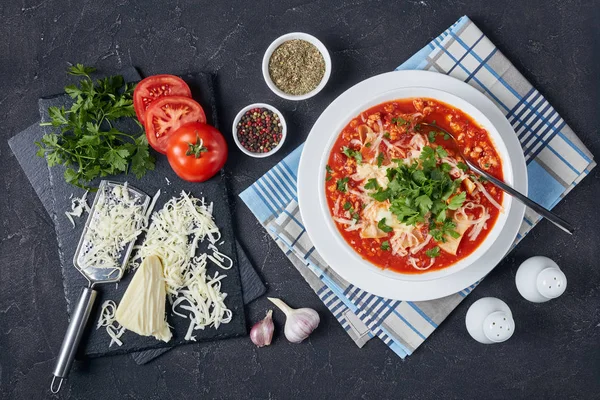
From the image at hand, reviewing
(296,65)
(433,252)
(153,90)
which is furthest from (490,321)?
(153,90)

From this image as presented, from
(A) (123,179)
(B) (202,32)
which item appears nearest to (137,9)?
(B) (202,32)

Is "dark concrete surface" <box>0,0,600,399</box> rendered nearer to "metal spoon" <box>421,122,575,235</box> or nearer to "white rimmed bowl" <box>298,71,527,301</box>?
"white rimmed bowl" <box>298,71,527,301</box>

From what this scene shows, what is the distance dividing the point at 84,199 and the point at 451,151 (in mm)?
2717

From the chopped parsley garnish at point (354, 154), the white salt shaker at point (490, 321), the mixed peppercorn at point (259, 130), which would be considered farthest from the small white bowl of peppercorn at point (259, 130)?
the white salt shaker at point (490, 321)

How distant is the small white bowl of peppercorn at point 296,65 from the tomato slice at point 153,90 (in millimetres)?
650

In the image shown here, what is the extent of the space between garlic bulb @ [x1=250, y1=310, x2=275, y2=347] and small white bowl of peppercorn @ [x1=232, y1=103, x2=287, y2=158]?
125cm

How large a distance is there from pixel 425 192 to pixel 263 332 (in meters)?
1.63

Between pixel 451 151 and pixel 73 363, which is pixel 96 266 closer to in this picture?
pixel 73 363

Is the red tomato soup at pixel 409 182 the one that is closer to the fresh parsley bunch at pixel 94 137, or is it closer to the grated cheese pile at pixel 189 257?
the grated cheese pile at pixel 189 257

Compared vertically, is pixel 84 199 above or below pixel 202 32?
below

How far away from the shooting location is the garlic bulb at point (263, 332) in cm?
433

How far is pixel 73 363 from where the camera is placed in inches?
176

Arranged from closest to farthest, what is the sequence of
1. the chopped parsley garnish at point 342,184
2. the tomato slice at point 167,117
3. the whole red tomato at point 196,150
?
the chopped parsley garnish at point 342,184, the whole red tomato at point 196,150, the tomato slice at point 167,117

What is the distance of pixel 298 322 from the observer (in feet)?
14.0
